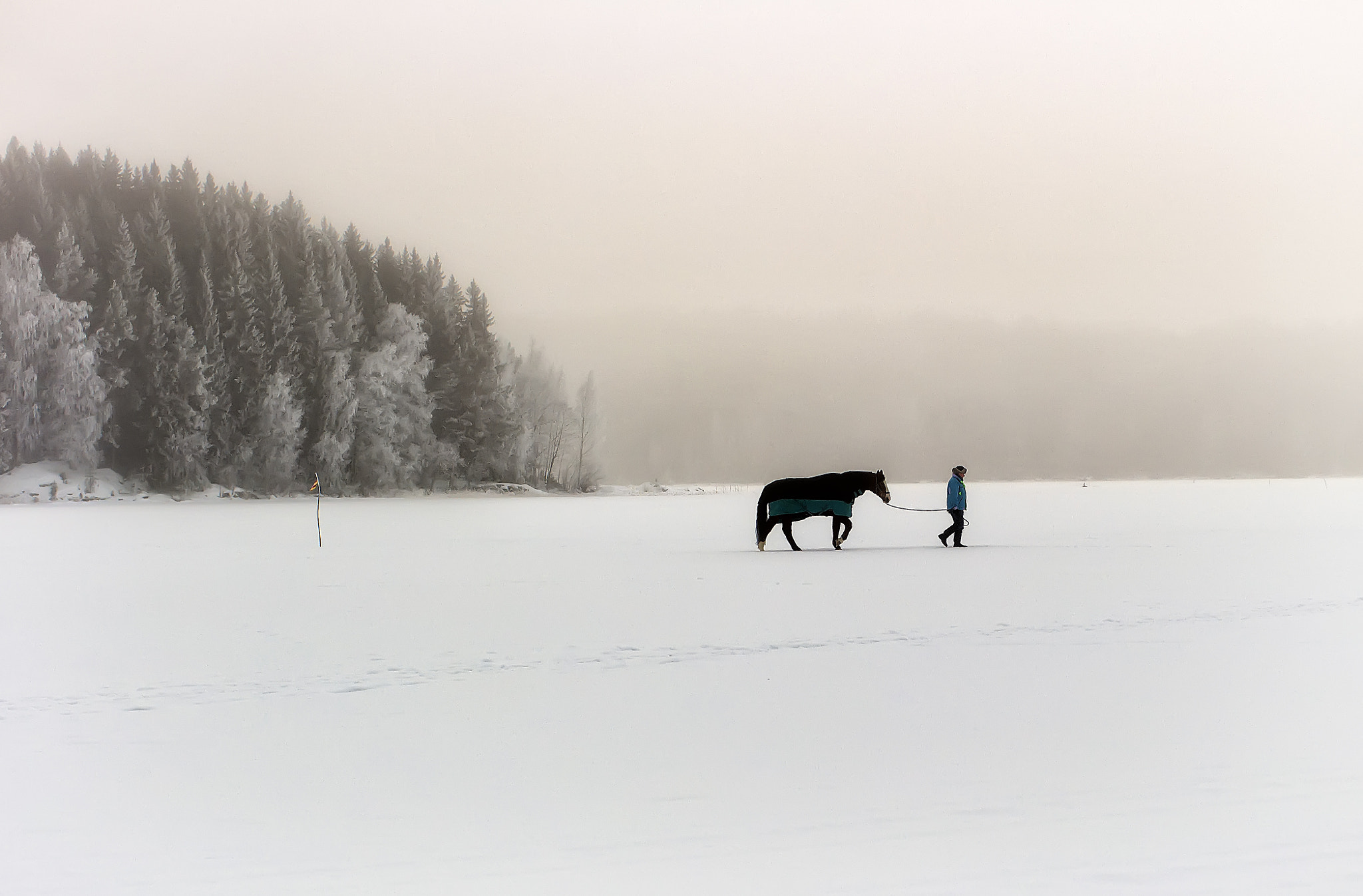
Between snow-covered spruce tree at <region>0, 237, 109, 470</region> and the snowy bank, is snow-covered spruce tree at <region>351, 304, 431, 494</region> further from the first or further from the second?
snow-covered spruce tree at <region>0, 237, 109, 470</region>

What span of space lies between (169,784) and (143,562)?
14426 mm

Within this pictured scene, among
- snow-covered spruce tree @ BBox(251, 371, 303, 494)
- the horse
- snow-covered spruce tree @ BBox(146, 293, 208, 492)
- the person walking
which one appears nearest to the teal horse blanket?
the horse

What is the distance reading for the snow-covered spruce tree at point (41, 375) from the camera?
48594mm

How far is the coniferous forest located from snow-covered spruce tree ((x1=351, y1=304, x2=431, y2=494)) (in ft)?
0.33

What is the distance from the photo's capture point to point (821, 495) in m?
19.5

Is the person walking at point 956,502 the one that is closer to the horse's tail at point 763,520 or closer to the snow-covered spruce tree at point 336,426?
the horse's tail at point 763,520

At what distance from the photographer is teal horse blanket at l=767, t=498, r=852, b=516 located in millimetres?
19438

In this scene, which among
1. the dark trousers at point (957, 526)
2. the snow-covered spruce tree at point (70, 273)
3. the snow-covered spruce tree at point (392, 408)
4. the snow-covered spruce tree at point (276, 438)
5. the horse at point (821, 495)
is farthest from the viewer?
the snow-covered spruce tree at point (392, 408)

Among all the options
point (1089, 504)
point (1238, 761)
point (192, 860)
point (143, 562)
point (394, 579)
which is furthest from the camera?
point (1089, 504)

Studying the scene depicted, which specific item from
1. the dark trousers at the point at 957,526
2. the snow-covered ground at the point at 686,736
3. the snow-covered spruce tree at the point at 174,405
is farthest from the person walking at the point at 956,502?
the snow-covered spruce tree at the point at 174,405

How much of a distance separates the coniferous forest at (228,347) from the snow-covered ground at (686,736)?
4090 cm

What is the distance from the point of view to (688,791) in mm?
5102

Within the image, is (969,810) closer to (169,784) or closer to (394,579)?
(169,784)

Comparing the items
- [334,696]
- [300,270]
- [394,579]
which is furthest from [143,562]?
[300,270]
